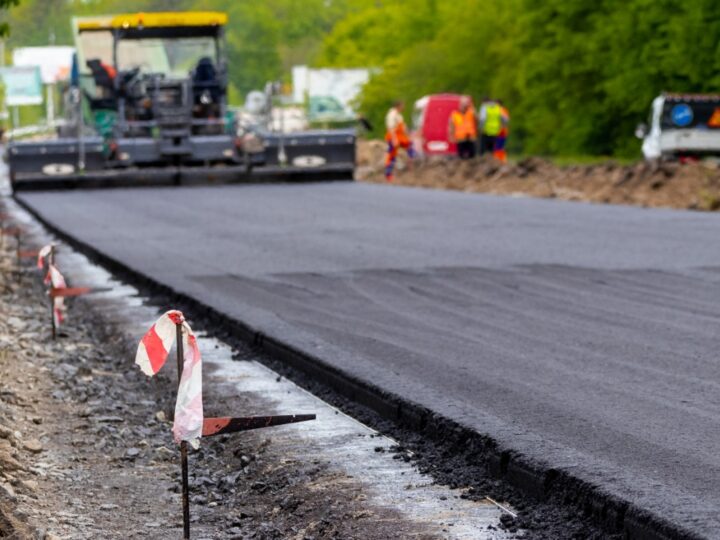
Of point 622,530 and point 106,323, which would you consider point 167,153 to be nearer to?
point 106,323

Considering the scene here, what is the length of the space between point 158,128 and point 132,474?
25.4m

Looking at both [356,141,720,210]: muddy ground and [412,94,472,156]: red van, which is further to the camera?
[412,94,472,156]: red van

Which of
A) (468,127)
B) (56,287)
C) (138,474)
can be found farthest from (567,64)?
(138,474)

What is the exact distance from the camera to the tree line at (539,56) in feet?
156

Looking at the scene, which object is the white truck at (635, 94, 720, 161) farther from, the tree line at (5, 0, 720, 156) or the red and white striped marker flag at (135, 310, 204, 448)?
the red and white striped marker flag at (135, 310, 204, 448)

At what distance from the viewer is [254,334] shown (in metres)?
9.43

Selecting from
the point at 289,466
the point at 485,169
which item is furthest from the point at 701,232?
the point at 485,169

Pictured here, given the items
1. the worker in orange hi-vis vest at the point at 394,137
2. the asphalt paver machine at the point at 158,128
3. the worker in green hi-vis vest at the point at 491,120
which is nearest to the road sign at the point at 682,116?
the worker in green hi-vis vest at the point at 491,120

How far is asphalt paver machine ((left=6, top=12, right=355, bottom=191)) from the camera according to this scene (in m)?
30.3

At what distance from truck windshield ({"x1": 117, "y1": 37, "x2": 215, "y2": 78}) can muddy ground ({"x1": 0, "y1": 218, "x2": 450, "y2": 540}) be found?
78.1 feet

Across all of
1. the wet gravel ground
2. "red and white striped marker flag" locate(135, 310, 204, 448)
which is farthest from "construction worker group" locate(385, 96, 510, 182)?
"red and white striped marker flag" locate(135, 310, 204, 448)

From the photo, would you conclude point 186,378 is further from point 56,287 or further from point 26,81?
point 26,81

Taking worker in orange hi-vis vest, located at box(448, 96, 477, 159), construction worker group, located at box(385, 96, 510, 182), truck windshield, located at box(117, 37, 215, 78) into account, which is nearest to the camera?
truck windshield, located at box(117, 37, 215, 78)

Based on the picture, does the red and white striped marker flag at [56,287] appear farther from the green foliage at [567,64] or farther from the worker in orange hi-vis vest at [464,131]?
the green foliage at [567,64]
